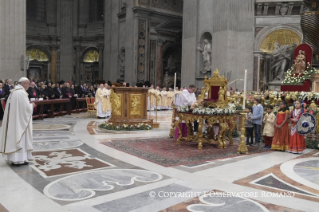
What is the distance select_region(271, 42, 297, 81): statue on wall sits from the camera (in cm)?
1872

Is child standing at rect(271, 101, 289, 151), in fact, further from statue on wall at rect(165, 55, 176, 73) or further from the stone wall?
statue on wall at rect(165, 55, 176, 73)

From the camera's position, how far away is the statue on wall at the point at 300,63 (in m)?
12.8

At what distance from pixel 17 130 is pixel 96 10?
26787 millimetres

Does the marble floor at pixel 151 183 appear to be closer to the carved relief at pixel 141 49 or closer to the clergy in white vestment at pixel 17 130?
the clergy in white vestment at pixel 17 130

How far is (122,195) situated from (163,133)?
6.12 metres

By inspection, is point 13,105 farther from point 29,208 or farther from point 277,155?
point 277,155

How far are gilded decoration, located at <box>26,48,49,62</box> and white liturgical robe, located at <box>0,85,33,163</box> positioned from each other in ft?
85.2

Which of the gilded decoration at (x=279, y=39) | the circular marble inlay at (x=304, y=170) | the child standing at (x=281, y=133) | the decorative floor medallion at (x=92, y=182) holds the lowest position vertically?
the circular marble inlay at (x=304, y=170)

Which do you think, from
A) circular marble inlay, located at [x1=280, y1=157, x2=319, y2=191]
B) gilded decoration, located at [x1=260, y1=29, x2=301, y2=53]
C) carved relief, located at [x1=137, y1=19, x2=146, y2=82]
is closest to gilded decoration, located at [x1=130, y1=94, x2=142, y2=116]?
circular marble inlay, located at [x1=280, y1=157, x2=319, y2=191]

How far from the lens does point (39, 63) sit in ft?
98.2

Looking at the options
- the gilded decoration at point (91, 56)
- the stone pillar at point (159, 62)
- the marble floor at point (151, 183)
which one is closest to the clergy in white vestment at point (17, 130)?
the marble floor at point (151, 183)

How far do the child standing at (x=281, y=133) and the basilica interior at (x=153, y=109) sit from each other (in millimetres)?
331

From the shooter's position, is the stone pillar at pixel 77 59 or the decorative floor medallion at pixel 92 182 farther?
the stone pillar at pixel 77 59

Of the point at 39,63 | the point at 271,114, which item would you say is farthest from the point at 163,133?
the point at 39,63
